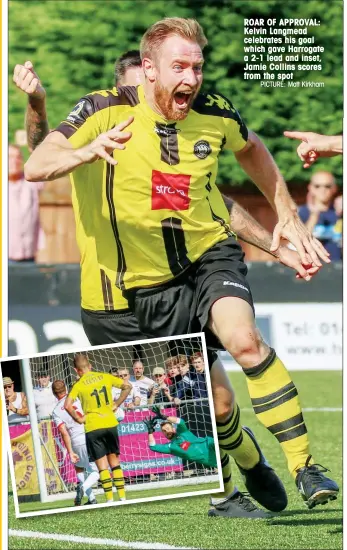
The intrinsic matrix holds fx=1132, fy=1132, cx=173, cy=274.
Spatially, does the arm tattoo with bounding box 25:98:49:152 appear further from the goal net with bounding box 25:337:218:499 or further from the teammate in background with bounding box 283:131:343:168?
the goal net with bounding box 25:337:218:499

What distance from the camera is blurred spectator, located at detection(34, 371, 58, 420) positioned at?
436 cm

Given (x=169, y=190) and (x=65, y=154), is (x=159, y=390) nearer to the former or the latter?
(x=65, y=154)

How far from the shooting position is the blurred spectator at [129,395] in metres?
4.39

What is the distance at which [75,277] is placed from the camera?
1212 centimetres

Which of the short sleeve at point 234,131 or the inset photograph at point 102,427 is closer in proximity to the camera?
the inset photograph at point 102,427

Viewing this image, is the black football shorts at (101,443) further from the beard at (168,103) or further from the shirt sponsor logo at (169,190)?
the beard at (168,103)

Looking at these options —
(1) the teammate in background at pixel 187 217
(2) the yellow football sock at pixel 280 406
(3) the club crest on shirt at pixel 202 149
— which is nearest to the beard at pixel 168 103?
(1) the teammate in background at pixel 187 217

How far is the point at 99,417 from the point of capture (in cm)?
438

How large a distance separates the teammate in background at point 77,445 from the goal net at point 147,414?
0.03 metres

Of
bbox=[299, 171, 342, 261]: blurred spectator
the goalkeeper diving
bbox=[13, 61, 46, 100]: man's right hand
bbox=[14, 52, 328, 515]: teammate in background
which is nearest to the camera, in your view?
the goalkeeper diving

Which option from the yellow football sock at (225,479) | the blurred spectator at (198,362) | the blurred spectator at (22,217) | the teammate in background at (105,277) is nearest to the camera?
the blurred spectator at (198,362)

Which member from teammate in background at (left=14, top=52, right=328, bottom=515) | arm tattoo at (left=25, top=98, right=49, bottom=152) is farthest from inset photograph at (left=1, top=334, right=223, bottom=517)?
arm tattoo at (left=25, top=98, right=49, bottom=152)

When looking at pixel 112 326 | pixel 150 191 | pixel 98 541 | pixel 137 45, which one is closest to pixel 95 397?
pixel 98 541

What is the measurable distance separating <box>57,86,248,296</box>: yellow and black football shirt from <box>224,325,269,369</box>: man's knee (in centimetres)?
57
